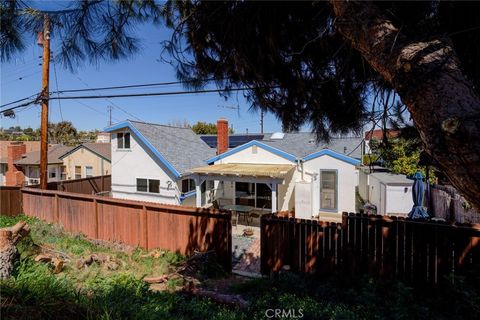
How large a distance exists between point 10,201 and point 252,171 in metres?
9.82

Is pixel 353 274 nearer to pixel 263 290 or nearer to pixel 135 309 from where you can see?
pixel 263 290

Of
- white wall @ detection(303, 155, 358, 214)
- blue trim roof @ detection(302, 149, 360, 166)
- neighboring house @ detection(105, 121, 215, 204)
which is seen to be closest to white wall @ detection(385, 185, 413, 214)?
white wall @ detection(303, 155, 358, 214)

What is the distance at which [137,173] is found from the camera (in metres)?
15.8

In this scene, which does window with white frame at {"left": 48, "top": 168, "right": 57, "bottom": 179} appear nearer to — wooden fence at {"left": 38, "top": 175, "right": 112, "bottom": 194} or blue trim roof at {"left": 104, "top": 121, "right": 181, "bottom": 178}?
wooden fence at {"left": 38, "top": 175, "right": 112, "bottom": 194}

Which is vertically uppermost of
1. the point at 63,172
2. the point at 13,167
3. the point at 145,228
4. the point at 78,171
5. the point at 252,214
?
the point at 13,167

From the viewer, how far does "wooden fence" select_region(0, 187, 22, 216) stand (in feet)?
37.1

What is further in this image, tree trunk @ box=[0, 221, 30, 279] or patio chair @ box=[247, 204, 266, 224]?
patio chair @ box=[247, 204, 266, 224]

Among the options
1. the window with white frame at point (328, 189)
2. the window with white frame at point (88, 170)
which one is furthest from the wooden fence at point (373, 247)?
the window with white frame at point (88, 170)

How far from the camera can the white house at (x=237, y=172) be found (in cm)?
1314

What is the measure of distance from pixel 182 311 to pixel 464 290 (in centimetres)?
408

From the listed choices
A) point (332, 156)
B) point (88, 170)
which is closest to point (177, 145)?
point (332, 156)

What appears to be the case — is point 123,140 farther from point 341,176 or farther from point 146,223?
point 341,176

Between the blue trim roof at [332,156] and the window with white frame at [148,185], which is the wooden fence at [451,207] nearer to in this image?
the blue trim roof at [332,156]

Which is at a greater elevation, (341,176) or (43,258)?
(341,176)
